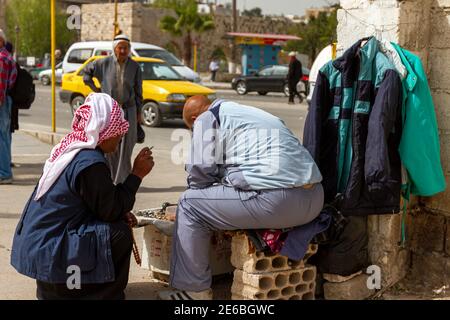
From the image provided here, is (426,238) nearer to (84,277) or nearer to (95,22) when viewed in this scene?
(84,277)

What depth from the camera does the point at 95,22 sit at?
52.6 m

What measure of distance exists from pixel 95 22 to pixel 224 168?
50.0 m

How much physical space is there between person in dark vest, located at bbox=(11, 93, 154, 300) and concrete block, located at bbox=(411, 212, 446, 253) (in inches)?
87.2

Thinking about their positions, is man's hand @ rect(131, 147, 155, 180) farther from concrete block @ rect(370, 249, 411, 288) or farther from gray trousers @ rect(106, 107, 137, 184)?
gray trousers @ rect(106, 107, 137, 184)

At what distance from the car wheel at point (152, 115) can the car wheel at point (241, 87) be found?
15.2 m

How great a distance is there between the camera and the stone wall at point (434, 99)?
191 inches

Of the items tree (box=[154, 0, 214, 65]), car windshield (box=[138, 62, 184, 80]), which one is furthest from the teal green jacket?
tree (box=[154, 0, 214, 65])

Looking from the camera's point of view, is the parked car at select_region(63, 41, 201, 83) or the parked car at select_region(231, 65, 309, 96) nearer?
the parked car at select_region(63, 41, 201, 83)

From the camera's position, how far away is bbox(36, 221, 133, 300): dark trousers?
13.7 ft

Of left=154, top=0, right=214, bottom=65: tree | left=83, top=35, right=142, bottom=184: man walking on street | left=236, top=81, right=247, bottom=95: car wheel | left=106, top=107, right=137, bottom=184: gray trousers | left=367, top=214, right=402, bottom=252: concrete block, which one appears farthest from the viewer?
left=154, top=0, right=214, bottom=65: tree

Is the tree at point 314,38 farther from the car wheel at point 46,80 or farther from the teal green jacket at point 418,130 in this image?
the teal green jacket at point 418,130

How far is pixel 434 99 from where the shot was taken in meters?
5.06
